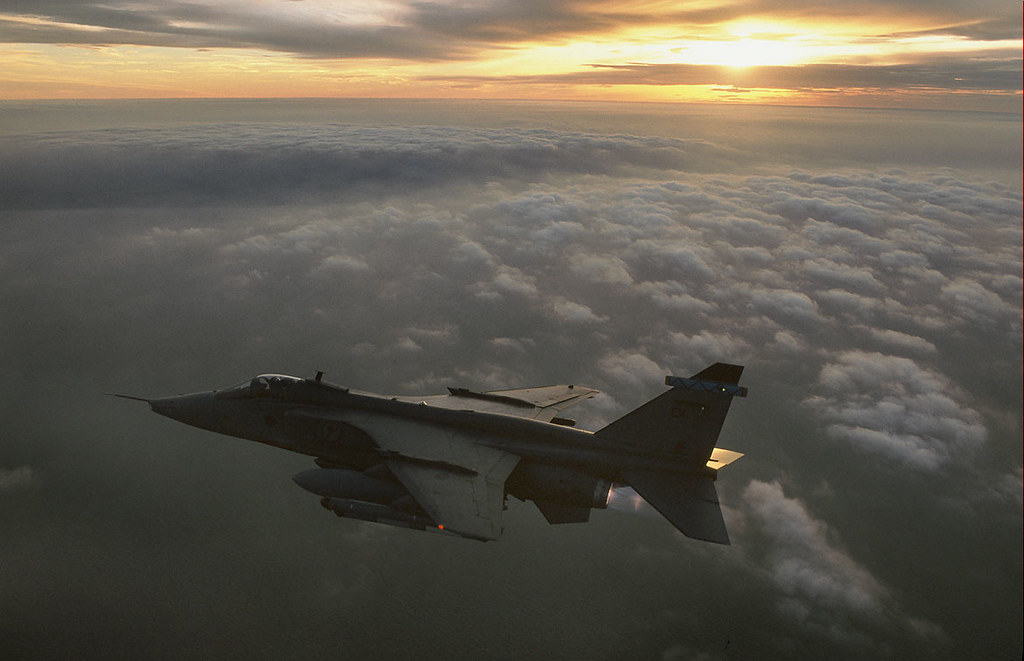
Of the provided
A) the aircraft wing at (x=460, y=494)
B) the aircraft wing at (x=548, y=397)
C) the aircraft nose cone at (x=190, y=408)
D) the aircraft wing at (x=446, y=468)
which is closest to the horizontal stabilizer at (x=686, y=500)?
the aircraft wing at (x=446, y=468)

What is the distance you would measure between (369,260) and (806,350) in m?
111

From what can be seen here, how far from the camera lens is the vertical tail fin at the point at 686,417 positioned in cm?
2217

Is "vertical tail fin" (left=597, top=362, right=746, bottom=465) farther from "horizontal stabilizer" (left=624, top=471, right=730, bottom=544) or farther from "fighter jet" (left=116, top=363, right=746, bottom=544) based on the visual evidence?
"horizontal stabilizer" (left=624, top=471, right=730, bottom=544)

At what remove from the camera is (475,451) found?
2362 cm

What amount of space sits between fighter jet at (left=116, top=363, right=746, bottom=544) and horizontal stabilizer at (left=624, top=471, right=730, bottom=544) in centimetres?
5

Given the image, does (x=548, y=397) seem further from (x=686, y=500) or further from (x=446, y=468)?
(x=686, y=500)

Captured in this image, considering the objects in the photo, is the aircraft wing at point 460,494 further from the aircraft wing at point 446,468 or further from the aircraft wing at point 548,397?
the aircraft wing at point 548,397

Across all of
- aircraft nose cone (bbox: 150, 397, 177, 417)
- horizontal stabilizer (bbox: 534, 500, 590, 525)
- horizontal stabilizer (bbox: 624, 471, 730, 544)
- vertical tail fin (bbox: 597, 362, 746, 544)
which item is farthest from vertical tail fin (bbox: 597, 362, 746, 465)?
aircraft nose cone (bbox: 150, 397, 177, 417)

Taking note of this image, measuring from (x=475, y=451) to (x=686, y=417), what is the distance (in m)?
10.2

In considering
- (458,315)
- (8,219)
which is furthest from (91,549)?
(8,219)

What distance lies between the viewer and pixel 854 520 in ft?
187

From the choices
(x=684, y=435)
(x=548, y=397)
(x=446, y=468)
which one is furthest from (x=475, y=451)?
(x=684, y=435)

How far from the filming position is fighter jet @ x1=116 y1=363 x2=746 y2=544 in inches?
842

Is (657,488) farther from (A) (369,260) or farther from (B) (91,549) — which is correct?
(A) (369,260)
